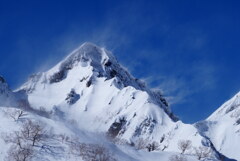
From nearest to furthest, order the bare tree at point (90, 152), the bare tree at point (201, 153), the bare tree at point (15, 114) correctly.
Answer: the bare tree at point (90, 152) → the bare tree at point (15, 114) → the bare tree at point (201, 153)

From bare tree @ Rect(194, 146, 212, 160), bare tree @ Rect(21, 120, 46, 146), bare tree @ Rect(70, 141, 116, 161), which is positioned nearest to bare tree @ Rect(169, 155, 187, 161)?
bare tree @ Rect(194, 146, 212, 160)

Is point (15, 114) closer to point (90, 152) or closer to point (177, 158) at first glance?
point (90, 152)

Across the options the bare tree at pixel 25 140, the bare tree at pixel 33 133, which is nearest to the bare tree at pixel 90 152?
the bare tree at pixel 33 133

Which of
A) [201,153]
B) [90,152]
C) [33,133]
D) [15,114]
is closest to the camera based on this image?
[90,152]

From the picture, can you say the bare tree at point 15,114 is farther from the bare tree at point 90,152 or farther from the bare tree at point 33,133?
the bare tree at point 90,152

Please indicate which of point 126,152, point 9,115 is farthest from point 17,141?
point 126,152

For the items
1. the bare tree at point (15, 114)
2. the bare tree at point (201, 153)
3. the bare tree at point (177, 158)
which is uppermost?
the bare tree at point (201, 153)

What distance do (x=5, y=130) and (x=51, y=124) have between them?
8.91 m

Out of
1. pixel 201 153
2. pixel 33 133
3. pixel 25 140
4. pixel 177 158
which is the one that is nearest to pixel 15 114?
pixel 33 133

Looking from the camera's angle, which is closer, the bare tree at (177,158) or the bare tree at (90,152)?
the bare tree at (90,152)

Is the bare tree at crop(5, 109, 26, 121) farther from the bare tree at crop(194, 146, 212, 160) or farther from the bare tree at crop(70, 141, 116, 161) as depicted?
the bare tree at crop(194, 146, 212, 160)

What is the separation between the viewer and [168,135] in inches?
7343

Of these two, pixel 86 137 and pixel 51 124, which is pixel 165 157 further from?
pixel 51 124

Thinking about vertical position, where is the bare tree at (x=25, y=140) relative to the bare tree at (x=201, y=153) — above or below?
below
